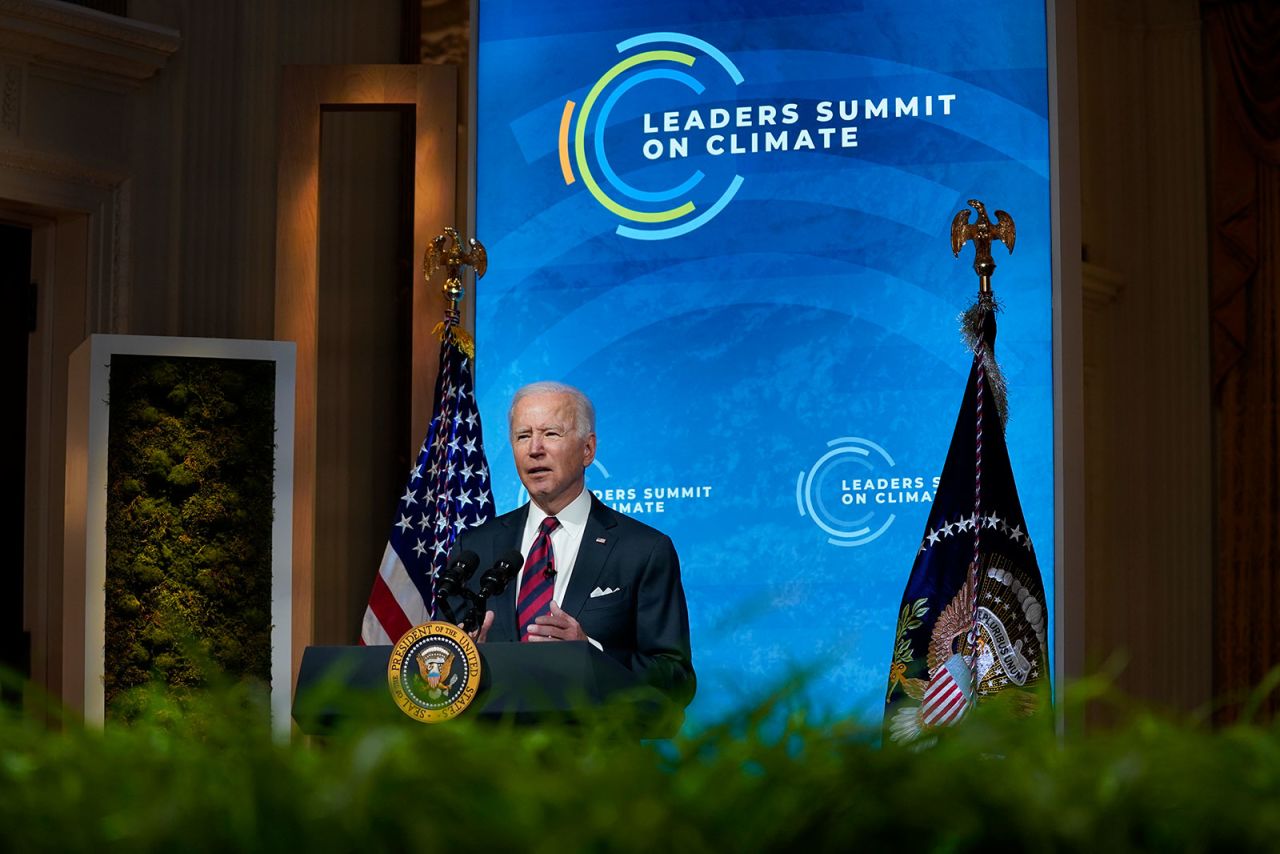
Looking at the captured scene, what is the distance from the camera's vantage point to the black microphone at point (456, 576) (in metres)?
3.42

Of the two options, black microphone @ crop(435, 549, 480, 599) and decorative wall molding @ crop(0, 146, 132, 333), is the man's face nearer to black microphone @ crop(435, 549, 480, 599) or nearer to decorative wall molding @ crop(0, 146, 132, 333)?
black microphone @ crop(435, 549, 480, 599)

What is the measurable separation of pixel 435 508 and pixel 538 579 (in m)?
0.59

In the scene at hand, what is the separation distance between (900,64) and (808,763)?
5.49 m

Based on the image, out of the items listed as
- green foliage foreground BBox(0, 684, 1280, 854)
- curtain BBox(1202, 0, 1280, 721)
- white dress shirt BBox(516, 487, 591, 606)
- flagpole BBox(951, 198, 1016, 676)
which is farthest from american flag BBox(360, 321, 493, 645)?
green foliage foreground BBox(0, 684, 1280, 854)

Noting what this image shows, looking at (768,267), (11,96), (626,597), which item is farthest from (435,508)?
(11,96)

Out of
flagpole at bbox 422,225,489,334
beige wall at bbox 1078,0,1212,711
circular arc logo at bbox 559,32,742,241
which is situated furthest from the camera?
beige wall at bbox 1078,0,1212,711

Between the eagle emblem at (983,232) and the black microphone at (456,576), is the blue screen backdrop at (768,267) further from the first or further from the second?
the black microphone at (456,576)

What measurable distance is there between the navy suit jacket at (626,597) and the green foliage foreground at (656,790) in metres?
3.78

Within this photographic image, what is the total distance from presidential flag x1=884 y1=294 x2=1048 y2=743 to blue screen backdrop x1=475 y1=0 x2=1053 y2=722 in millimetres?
587

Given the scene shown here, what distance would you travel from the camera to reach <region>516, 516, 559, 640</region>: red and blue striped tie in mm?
4684

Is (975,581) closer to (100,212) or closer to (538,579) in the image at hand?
(538,579)

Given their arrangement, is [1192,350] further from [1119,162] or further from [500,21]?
[500,21]

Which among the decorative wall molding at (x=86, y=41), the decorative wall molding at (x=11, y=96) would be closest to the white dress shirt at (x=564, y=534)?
the decorative wall molding at (x=11, y=96)

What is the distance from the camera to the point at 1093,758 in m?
0.46
